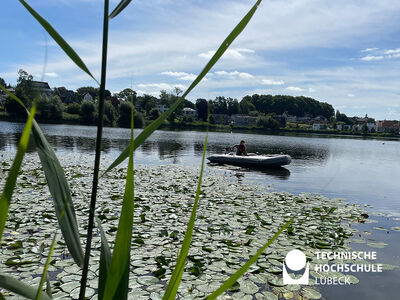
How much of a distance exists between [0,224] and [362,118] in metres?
169

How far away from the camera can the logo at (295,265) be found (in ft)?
12.7

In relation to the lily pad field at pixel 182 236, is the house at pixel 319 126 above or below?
above

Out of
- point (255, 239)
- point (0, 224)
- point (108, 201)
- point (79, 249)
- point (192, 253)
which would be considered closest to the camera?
point (0, 224)

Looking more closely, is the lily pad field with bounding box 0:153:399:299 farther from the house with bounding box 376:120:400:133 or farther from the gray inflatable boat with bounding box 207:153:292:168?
the house with bounding box 376:120:400:133

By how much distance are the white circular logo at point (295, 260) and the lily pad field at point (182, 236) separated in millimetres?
98

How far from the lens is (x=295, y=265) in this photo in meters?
4.35

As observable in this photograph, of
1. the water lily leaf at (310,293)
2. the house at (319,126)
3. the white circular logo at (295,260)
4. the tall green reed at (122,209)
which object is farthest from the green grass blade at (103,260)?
the house at (319,126)

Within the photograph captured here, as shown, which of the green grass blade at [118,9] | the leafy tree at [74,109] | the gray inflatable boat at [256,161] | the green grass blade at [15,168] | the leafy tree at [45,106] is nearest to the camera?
the green grass blade at [15,168]

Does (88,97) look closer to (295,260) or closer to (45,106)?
(295,260)

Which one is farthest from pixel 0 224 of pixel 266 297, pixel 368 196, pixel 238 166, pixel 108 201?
pixel 238 166

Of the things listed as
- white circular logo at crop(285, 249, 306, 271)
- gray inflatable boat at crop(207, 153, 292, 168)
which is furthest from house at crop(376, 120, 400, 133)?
white circular logo at crop(285, 249, 306, 271)

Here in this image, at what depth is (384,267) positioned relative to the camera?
15.4 ft

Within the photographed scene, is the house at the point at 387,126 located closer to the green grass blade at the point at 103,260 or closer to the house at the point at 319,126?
the house at the point at 319,126

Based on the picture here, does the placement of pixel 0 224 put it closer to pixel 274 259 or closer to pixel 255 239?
pixel 274 259
